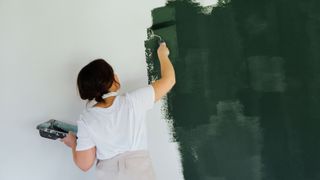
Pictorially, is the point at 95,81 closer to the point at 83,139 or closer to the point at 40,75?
the point at 83,139

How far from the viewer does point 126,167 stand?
155cm

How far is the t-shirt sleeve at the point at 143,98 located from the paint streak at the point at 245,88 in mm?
225

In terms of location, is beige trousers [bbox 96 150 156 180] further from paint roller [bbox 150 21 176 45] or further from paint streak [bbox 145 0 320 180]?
paint roller [bbox 150 21 176 45]

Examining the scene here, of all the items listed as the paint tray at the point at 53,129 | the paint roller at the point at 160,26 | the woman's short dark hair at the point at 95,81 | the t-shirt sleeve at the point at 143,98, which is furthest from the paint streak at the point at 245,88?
the paint tray at the point at 53,129

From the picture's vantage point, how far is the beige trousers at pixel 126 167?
155 cm

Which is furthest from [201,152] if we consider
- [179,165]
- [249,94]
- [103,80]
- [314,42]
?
[314,42]

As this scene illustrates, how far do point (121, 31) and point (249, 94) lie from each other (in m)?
0.64

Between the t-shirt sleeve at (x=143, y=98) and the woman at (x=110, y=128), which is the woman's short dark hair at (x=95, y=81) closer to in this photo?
the woman at (x=110, y=128)

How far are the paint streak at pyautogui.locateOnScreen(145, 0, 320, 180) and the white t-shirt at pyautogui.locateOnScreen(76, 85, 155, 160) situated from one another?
0.27 metres

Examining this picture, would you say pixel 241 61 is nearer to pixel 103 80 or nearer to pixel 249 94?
pixel 249 94

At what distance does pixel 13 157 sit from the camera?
1915mm

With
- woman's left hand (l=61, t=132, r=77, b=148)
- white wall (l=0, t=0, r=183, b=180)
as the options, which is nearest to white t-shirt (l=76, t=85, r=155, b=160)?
woman's left hand (l=61, t=132, r=77, b=148)

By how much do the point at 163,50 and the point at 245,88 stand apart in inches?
15.3

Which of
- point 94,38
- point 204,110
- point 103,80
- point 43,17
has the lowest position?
point 204,110
